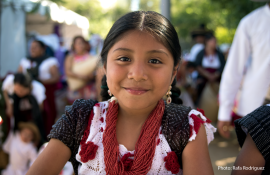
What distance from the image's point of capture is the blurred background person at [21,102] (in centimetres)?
345

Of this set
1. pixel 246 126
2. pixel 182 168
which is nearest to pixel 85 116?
pixel 182 168

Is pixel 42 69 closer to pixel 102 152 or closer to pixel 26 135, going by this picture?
pixel 26 135

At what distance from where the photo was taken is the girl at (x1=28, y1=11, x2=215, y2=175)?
1.14 m

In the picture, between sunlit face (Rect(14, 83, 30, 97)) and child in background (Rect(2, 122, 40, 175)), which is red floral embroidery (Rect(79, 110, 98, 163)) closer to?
child in background (Rect(2, 122, 40, 175))

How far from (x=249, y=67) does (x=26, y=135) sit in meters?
2.95

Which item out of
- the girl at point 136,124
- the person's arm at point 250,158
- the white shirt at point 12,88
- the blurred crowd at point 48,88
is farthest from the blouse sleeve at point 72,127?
the white shirt at point 12,88

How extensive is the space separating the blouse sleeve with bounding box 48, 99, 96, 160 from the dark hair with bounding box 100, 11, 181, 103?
35 centimetres

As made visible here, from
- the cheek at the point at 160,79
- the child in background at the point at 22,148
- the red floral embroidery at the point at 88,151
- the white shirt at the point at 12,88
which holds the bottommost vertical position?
the child in background at the point at 22,148

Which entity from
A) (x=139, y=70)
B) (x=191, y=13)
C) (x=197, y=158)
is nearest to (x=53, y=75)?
(x=139, y=70)

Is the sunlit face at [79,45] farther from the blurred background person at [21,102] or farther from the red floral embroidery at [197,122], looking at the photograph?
the red floral embroidery at [197,122]

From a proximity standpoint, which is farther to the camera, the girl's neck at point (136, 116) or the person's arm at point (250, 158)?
the girl's neck at point (136, 116)

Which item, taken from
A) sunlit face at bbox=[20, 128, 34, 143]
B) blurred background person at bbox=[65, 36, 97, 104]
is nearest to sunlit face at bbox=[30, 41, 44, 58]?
blurred background person at bbox=[65, 36, 97, 104]

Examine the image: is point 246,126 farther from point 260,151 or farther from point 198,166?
point 198,166

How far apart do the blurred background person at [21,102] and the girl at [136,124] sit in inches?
93.2
